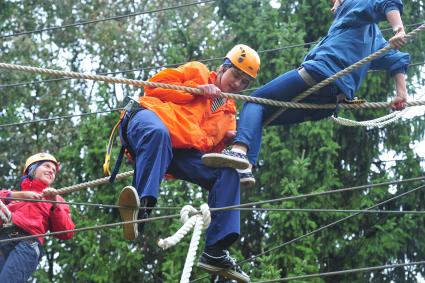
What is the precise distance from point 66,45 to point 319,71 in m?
10.2

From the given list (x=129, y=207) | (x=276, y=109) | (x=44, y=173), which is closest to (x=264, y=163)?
(x=44, y=173)

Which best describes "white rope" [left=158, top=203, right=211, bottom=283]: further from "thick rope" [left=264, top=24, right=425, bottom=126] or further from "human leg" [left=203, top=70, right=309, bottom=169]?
"thick rope" [left=264, top=24, right=425, bottom=126]

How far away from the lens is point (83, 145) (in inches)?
542

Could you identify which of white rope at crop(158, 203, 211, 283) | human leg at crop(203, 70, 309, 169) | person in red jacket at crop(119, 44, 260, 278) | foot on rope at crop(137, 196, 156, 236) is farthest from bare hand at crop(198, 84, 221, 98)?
white rope at crop(158, 203, 211, 283)

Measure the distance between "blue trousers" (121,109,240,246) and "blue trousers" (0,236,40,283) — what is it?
51.3 inches

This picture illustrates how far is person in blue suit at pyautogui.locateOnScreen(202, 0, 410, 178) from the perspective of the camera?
7.04m

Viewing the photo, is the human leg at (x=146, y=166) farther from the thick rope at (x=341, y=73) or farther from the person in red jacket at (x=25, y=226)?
the person in red jacket at (x=25, y=226)

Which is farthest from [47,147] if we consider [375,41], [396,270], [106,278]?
[375,41]

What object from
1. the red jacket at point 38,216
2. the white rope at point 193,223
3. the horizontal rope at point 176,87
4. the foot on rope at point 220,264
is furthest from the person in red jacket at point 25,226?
the white rope at point 193,223

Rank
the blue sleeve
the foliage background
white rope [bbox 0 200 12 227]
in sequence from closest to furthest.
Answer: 1. the blue sleeve
2. white rope [bbox 0 200 12 227]
3. the foliage background

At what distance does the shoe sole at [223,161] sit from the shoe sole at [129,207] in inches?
17.3

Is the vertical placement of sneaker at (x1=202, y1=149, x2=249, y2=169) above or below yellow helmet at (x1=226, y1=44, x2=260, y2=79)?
below

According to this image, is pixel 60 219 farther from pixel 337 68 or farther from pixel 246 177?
pixel 337 68

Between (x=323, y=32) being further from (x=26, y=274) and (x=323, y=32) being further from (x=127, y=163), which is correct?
(x=26, y=274)
